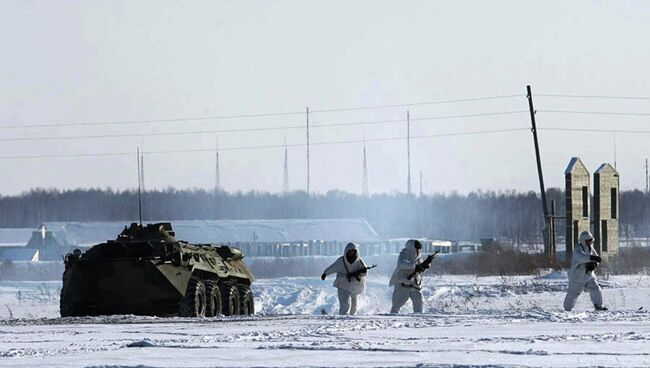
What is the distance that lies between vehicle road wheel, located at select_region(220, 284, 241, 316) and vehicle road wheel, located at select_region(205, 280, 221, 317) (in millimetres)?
702

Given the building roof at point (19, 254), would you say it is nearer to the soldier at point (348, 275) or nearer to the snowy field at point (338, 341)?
the soldier at point (348, 275)

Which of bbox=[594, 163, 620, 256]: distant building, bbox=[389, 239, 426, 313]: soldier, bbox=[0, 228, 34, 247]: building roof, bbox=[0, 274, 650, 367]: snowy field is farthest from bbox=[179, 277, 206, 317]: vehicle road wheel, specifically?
bbox=[0, 228, 34, 247]: building roof

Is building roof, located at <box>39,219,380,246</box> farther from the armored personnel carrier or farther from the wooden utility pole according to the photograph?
the armored personnel carrier

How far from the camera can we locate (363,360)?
632 inches

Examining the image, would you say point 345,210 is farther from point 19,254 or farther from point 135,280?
point 135,280

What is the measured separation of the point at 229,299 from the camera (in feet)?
108

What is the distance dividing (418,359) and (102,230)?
67.5 m

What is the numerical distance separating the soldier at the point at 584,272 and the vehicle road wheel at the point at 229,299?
7.92 m

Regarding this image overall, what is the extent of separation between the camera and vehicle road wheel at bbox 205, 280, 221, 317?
3081 centimetres

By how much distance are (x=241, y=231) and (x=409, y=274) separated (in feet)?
186

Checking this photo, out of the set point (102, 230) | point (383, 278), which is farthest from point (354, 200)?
point (383, 278)

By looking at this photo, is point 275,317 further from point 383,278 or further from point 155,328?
point 383,278

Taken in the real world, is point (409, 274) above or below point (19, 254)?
above

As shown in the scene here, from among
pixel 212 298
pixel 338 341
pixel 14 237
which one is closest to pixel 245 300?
pixel 212 298
